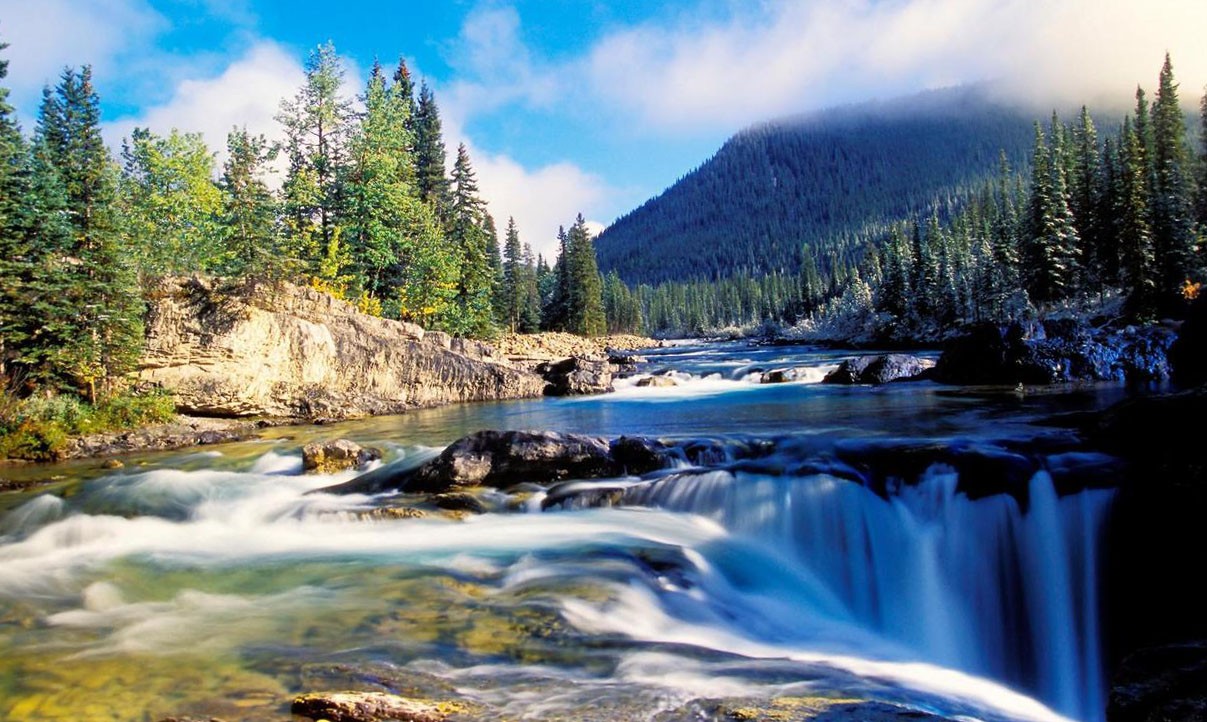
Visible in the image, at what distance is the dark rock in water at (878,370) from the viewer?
24.8 metres

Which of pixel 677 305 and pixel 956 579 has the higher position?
pixel 677 305

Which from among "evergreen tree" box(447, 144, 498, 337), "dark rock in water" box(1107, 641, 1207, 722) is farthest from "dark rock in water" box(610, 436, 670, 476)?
"evergreen tree" box(447, 144, 498, 337)

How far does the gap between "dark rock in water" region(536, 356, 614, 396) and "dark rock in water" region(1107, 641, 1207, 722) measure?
76.9 feet

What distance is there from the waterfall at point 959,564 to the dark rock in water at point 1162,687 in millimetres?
2793

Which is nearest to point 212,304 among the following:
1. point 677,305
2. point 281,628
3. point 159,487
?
point 159,487

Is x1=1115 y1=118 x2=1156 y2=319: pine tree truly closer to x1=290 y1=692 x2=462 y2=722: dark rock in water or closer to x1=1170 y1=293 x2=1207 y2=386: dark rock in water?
x1=1170 y1=293 x2=1207 y2=386: dark rock in water

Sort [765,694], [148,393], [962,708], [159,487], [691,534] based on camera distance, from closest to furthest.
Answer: [765,694], [962,708], [691,534], [159,487], [148,393]

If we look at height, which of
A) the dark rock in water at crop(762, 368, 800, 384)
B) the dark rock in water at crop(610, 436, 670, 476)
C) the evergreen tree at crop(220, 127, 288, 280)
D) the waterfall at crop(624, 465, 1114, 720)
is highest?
the evergreen tree at crop(220, 127, 288, 280)

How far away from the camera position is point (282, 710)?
4.05 metres

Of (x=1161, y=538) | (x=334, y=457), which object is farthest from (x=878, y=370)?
(x=334, y=457)

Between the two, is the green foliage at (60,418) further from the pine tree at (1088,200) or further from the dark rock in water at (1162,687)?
the pine tree at (1088,200)

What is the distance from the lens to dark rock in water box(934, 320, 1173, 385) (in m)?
20.8

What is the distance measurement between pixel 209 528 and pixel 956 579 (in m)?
10.8

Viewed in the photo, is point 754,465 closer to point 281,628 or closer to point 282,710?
point 281,628
